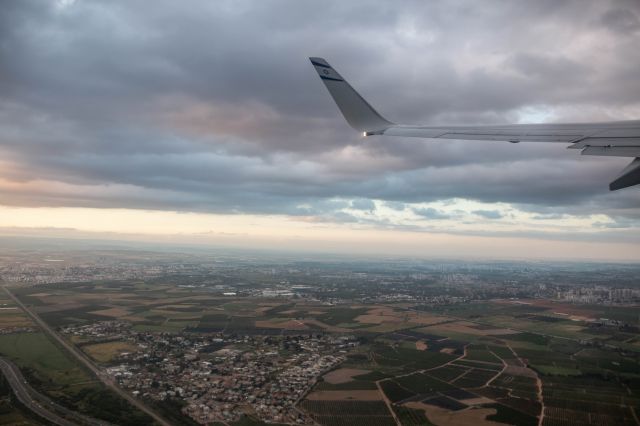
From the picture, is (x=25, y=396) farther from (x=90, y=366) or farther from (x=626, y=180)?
(x=626, y=180)

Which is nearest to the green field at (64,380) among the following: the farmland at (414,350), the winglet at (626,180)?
the farmland at (414,350)

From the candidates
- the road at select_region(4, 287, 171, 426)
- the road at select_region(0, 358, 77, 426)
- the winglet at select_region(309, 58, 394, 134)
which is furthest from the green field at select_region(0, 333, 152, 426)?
the winglet at select_region(309, 58, 394, 134)

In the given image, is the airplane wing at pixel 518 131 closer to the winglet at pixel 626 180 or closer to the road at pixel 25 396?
the winglet at pixel 626 180

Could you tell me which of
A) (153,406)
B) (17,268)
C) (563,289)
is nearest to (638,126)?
(153,406)

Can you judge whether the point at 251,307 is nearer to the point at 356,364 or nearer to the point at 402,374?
the point at 356,364

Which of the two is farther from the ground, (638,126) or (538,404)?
(638,126)

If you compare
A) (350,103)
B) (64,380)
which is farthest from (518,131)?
(64,380)

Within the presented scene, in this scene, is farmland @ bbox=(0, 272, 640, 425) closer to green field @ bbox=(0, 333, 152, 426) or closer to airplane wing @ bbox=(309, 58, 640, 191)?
green field @ bbox=(0, 333, 152, 426)
